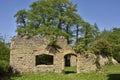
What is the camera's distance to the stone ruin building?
23359 millimetres

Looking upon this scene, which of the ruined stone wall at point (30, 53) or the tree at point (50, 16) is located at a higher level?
the tree at point (50, 16)

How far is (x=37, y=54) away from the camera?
23.5m

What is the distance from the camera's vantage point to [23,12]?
4075 cm

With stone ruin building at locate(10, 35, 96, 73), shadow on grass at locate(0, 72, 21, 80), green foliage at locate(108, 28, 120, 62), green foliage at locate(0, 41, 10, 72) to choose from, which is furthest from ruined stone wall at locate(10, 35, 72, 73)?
green foliage at locate(108, 28, 120, 62)

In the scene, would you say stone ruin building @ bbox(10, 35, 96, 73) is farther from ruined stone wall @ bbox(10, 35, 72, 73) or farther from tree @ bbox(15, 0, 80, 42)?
tree @ bbox(15, 0, 80, 42)

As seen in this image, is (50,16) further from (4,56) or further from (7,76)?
(7,76)

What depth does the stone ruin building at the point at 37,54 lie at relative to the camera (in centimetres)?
2336

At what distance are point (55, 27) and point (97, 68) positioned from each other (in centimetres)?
1452

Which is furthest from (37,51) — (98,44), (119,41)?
(119,41)

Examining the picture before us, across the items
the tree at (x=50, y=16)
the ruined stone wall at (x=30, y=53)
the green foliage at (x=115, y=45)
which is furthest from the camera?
the green foliage at (x=115, y=45)

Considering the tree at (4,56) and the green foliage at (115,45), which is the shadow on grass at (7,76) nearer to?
the tree at (4,56)

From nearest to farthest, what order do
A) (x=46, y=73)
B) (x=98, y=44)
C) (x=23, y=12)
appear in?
(x=46, y=73) → (x=98, y=44) → (x=23, y=12)

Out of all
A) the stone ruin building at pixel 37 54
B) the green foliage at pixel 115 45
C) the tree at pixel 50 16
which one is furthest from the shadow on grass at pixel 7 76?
the green foliage at pixel 115 45

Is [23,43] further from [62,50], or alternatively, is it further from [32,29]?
[32,29]
